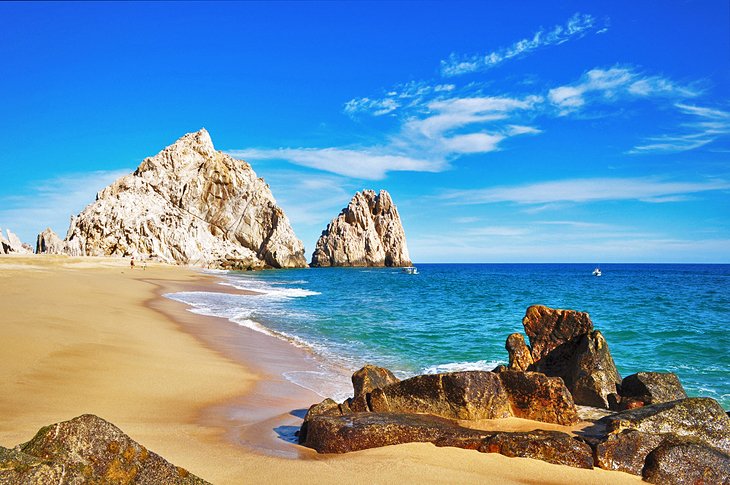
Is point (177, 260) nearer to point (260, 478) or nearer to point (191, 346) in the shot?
point (191, 346)

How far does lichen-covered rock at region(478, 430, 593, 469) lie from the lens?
5.33 m

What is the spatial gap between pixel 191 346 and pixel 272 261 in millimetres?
93548

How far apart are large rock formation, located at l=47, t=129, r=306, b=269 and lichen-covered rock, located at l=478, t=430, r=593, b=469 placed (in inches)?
3152

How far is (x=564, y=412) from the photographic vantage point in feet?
23.1

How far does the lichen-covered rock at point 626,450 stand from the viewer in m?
5.35

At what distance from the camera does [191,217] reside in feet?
300

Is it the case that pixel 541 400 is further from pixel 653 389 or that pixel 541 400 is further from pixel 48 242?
pixel 48 242

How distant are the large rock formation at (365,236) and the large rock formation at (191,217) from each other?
2815cm

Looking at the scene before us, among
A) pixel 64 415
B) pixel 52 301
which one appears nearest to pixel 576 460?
pixel 64 415

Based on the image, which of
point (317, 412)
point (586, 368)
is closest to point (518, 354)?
point (586, 368)

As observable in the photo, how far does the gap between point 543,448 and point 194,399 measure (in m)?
5.64

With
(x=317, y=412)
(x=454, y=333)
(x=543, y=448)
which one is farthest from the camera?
(x=454, y=333)


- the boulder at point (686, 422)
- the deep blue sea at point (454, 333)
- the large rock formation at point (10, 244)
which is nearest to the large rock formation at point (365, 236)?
the large rock formation at point (10, 244)

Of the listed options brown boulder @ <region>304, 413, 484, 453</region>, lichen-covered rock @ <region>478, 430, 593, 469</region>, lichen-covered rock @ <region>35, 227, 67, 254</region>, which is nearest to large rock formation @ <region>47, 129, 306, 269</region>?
lichen-covered rock @ <region>35, 227, 67, 254</region>
